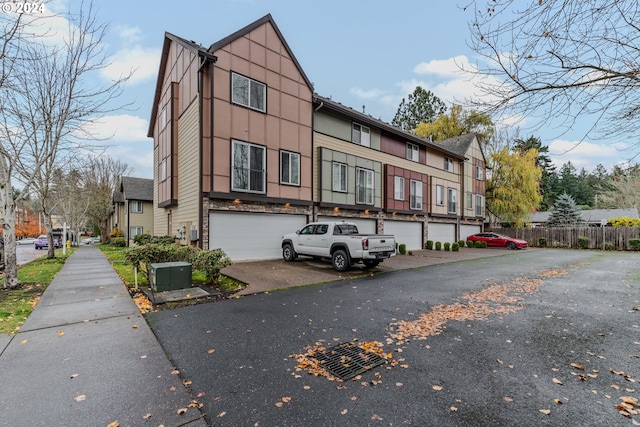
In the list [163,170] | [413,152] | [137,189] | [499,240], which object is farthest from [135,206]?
[499,240]

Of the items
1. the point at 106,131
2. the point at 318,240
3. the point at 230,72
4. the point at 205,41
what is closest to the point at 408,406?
the point at 318,240

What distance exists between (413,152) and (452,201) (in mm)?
6768

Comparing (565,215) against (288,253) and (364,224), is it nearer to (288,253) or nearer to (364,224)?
(364,224)

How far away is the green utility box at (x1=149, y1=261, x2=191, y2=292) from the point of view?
Result: 7.54 meters

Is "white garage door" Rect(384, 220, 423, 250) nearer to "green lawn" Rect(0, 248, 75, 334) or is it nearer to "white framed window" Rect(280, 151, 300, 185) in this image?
"white framed window" Rect(280, 151, 300, 185)

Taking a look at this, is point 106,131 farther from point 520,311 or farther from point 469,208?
point 469,208

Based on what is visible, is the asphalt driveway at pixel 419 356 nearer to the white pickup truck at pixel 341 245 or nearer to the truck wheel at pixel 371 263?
the white pickup truck at pixel 341 245

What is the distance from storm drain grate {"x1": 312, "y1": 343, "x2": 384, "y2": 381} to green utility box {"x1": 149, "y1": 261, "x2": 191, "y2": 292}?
511 cm

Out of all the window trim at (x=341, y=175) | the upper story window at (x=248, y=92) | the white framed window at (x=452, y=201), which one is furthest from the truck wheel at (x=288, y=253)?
the white framed window at (x=452, y=201)

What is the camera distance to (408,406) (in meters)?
2.98

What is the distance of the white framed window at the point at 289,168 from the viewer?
14.4m

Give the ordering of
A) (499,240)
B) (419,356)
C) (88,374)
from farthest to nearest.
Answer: (499,240) → (419,356) → (88,374)

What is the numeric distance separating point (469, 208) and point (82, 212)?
39666mm

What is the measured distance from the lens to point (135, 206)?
95.5 ft
